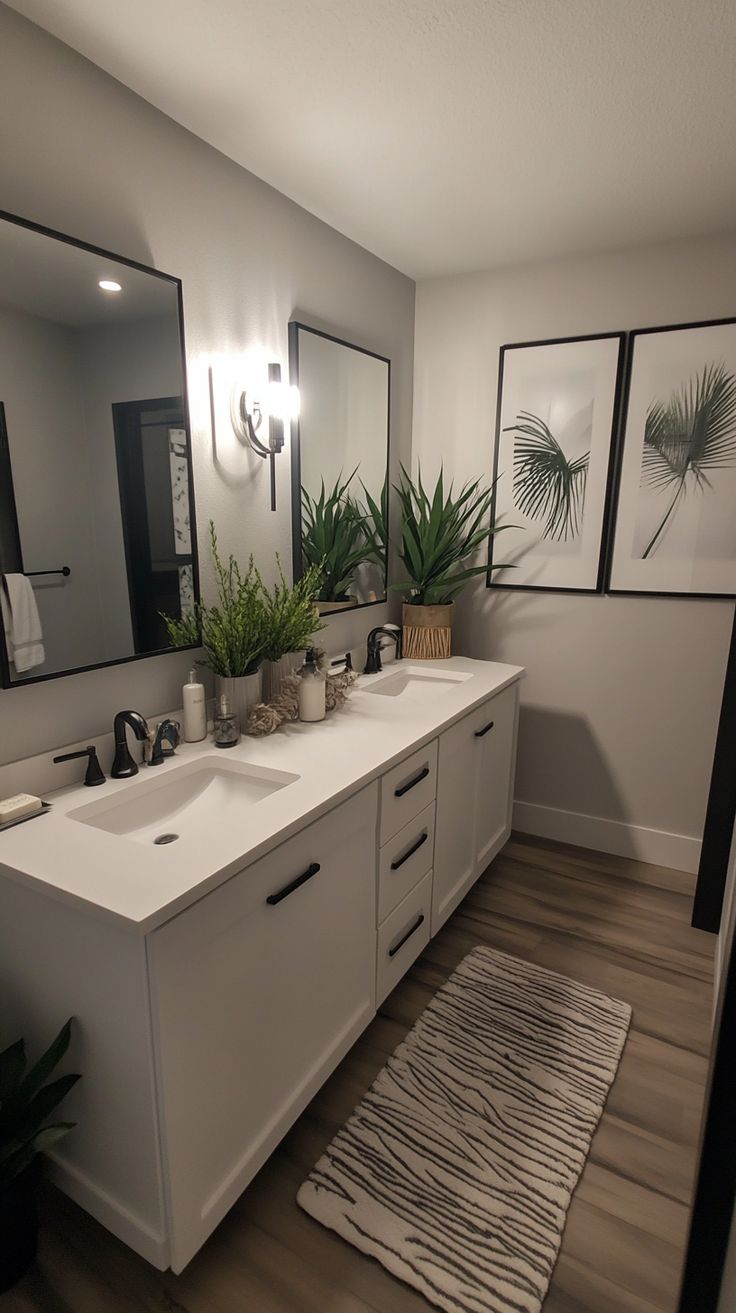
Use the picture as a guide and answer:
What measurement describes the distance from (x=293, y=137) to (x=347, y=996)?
2204 mm

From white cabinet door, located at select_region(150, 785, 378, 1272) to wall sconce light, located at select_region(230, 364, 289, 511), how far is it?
1.08m

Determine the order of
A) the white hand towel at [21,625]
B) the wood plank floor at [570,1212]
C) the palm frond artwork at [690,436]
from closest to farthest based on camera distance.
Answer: the wood plank floor at [570,1212], the white hand towel at [21,625], the palm frond artwork at [690,436]

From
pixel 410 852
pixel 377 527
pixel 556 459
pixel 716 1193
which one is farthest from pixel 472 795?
pixel 716 1193

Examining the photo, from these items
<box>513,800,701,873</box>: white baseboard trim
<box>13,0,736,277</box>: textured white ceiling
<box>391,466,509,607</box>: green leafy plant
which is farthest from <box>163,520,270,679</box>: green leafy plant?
<box>513,800,701,873</box>: white baseboard trim

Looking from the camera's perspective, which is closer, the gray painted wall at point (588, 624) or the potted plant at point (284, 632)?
the potted plant at point (284, 632)

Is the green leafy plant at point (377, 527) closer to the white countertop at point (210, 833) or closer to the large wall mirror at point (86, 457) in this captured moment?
the white countertop at point (210, 833)

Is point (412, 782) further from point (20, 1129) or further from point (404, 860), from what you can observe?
point (20, 1129)

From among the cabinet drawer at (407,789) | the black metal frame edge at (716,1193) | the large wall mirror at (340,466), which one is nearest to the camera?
the black metal frame edge at (716,1193)

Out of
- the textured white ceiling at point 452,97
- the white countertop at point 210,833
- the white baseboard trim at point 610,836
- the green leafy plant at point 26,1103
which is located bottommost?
the white baseboard trim at point 610,836

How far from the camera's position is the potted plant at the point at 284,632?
1.89m

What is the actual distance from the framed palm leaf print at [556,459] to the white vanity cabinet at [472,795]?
22.9 inches

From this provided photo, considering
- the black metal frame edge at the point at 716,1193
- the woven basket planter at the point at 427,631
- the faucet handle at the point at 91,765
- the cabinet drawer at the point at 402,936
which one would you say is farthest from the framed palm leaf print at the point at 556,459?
the black metal frame edge at the point at 716,1193

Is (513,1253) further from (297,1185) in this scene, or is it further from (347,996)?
(347,996)

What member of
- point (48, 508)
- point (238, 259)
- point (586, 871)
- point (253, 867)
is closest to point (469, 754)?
point (586, 871)
